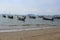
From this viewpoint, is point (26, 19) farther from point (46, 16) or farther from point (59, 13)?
point (59, 13)

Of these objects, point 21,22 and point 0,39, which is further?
point 21,22

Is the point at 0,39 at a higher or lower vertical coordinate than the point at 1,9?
lower

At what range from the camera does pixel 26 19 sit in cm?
173

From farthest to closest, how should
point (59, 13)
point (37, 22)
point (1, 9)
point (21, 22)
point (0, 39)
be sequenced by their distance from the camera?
point (59, 13)
point (37, 22)
point (21, 22)
point (1, 9)
point (0, 39)

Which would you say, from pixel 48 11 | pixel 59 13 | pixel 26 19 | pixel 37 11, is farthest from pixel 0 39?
pixel 59 13

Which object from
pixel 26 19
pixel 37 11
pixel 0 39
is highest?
pixel 37 11

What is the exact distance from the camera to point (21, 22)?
171 cm

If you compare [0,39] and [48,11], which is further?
[48,11]

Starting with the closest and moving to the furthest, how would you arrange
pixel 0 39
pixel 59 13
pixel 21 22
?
pixel 0 39 → pixel 21 22 → pixel 59 13

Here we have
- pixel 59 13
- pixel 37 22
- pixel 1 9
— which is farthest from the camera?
pixel 59 13

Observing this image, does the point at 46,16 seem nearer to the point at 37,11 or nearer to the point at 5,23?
the point at 37,11

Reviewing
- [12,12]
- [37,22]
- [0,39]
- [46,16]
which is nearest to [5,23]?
[12,12]

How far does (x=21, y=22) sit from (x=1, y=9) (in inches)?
12.6

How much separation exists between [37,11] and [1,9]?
0.51 m
